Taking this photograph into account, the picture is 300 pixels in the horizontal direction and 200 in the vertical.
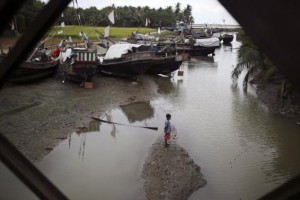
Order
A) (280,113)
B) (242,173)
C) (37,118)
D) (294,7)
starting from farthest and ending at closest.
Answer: (280,113)
(37,118)
(242,173)
(294,7)

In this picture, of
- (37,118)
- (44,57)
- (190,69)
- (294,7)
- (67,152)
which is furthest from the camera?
(190,69)

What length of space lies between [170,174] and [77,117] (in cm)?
652

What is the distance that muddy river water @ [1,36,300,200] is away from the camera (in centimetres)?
798

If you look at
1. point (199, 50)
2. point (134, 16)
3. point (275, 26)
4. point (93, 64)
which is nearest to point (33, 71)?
point (93, 64)

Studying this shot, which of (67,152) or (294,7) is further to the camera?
(67,152)

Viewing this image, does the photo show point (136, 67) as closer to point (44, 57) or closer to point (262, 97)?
point (44, 57)

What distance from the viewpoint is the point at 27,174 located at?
142cm

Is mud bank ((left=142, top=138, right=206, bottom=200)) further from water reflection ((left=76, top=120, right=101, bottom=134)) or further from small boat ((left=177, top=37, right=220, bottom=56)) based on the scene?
small boat ((left=177, top=37, right=220, bottom=56))

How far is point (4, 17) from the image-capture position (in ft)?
4.07

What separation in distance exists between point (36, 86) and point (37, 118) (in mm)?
6295

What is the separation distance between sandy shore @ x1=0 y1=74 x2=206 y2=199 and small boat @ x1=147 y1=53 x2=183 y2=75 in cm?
111

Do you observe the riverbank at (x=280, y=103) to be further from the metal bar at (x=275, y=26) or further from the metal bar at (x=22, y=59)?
the metal bar at (x=275, y=26)

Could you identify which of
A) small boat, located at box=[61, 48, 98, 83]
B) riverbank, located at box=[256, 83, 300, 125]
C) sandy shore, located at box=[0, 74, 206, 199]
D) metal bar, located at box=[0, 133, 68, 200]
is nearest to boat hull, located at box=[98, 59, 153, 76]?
sandy shore, located at box=[0, 74, 206, 199]

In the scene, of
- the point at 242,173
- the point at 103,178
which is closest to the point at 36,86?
the point at 103,178
